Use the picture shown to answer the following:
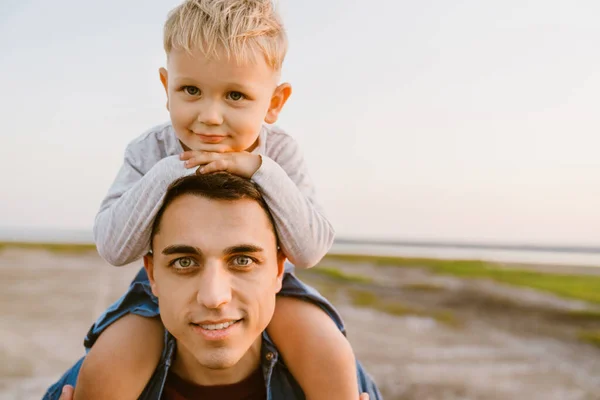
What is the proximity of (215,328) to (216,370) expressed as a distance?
607mm

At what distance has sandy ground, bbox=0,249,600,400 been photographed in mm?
9086

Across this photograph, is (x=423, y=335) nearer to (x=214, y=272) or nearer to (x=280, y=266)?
(x=280, y=266)

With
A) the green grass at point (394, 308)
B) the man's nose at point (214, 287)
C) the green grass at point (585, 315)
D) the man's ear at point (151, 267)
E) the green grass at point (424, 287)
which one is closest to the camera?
the man's nose at point (214, 287)

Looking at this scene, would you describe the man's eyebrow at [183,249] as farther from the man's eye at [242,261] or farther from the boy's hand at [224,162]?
the boy's hand at [224,162]

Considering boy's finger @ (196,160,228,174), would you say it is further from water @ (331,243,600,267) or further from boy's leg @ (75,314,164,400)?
water @ (331,243,600,267)

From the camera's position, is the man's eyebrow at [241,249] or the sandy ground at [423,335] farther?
the sandy ground at [423,335]

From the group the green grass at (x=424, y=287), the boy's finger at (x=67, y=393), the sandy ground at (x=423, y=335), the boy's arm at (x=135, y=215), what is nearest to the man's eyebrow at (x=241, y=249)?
the boy's arm at (x=135, y=215)

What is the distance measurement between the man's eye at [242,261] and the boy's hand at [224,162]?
1.27ft

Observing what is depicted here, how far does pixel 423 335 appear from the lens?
42.6 feet

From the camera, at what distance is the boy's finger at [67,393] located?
376cm

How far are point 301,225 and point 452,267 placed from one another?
25.2 metres

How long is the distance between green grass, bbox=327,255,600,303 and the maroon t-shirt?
1543cm

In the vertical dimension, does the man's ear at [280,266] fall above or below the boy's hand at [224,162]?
below

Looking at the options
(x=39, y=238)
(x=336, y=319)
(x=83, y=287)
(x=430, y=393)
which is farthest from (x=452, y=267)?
(x=39, y=238)
